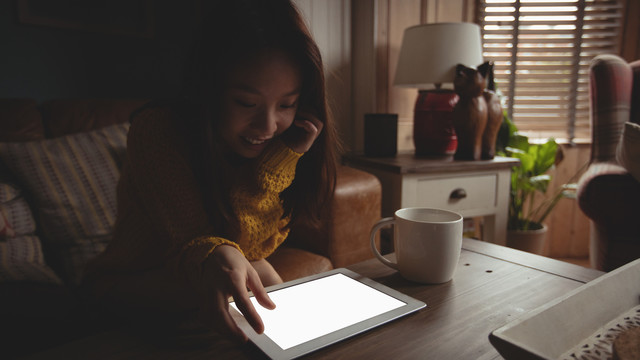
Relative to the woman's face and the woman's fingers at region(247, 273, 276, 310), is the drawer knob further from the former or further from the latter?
the woman's fingers at region(247, 273, 276, 310)

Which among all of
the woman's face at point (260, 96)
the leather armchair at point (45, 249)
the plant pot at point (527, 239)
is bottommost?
the plant pot at point (527, 239)

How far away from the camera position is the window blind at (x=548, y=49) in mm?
2377

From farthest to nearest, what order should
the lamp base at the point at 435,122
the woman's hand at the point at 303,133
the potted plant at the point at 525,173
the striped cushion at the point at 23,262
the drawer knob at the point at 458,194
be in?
the potted plant at the point at 525,173 < the lamp base at the point at 435,122 < the drawer knob at the point at 458,194 < the striped cushion at the point at 23,262 < the woman's hand at the point at 303,133

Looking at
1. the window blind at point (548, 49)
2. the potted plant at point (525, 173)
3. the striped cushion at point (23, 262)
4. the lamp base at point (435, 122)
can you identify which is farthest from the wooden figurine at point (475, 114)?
the striped cushion at point (23, 262)

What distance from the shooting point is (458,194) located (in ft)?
5.49

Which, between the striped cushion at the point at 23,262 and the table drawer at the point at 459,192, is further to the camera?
the table drawer at the point at 459,192

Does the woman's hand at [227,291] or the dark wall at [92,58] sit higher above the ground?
the dark wall at [92,58]

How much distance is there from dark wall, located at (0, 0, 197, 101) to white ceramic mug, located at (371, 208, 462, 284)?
1.56 m

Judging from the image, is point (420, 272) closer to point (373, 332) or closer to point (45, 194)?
point (373, 332)

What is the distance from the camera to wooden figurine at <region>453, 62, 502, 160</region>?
1.61 metres

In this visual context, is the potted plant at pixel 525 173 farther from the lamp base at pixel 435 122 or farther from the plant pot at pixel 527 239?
the lamp base at pixel 435 122

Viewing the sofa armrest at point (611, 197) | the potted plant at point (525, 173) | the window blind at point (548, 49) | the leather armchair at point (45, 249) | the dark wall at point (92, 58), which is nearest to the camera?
the leather armchair at point (45, 249)

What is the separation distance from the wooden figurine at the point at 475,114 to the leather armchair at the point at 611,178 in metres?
0.39

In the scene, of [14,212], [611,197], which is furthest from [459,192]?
[14,212]
